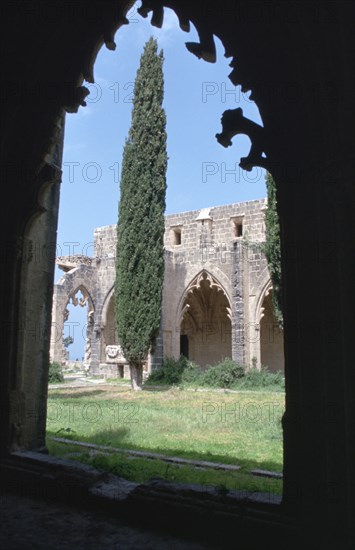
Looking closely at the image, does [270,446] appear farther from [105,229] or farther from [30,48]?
[105,229]

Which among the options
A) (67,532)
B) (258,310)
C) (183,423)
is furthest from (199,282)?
(67,532)

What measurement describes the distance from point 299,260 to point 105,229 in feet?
72.4

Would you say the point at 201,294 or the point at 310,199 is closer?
the point at 310,199

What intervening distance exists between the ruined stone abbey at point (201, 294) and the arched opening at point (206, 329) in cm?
4

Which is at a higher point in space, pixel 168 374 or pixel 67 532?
pixel 67 532

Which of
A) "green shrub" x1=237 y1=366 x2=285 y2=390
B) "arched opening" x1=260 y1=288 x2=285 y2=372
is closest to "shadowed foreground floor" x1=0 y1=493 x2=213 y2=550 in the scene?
"green shrub" x1=237 y1=366 x2=285 y2=390

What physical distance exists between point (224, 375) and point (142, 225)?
512 centimetres

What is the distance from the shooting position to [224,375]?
1354 cm

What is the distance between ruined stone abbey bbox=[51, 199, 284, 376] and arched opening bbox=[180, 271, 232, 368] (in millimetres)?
44

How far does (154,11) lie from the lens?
2.18 meters

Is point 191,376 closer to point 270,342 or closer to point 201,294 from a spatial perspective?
point 201,294

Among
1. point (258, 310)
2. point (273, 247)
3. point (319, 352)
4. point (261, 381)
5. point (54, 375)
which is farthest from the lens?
point (258, 310)

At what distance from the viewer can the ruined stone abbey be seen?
1534 centimetres

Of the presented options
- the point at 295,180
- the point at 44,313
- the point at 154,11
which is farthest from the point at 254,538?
the point at 154,11
